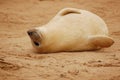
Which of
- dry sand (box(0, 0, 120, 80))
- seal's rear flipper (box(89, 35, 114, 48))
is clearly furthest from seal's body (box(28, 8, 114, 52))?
dry sand (box(0, 0, 120, 80))

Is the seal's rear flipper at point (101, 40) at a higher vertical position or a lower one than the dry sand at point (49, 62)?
higher

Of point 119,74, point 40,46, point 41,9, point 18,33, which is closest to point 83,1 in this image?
point 41,9

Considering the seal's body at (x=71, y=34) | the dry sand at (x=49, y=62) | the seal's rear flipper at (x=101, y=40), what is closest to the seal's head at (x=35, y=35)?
the seal's body at (x=71, y=34)

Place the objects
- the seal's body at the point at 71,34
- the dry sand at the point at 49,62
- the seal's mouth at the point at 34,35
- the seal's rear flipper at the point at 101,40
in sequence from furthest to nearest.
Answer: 1. the seal's rear flipper at the point at 101,40
2. the seal's body at the point at 71,34
3. the seal's mouth at the point at 34,35
4. the dry sand at the point at 49,62

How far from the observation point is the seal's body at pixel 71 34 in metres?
5.02

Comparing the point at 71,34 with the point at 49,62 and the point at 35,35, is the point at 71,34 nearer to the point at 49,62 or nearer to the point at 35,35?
the point at 35,35

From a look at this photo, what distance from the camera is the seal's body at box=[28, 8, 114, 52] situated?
5.02 m

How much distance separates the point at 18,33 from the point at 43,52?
7.64 feet

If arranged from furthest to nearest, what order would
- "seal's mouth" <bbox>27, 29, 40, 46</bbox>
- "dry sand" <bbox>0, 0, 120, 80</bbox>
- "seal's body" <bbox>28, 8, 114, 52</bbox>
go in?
"seal's body" <bbox>28, 8, 114, 52</bbox>
"seal's mouth" <bbox>27, 29, 40, 46</bbox>
"dry sand" <bbox>0, 0, 120, 80</bbox>

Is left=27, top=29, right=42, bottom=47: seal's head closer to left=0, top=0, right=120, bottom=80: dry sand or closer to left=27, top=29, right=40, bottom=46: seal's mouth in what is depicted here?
left=27, top=29, right=40, bottom=46: seal's mouth

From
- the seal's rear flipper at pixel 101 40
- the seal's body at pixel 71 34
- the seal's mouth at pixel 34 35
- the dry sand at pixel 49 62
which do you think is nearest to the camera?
the dry sand at pixel 49 62

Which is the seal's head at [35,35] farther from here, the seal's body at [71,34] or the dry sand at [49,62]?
the dry sand at [49,62]

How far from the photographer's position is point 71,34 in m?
5.23

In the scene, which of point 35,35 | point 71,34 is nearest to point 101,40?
point 71,34
